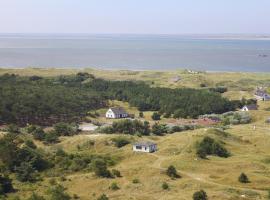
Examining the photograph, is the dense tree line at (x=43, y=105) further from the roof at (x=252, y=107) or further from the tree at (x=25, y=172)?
the roof at (x=252, y=107)

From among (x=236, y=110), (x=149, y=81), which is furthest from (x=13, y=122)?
(x=149, y=81)

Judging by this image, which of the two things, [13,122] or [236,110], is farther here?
[236,110]

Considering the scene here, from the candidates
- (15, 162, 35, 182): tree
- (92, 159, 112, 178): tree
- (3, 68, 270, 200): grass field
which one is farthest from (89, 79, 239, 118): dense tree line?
(15, 162, 35, 182): tree

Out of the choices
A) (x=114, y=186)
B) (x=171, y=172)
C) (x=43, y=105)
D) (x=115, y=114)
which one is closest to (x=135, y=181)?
(x=114, y=186)

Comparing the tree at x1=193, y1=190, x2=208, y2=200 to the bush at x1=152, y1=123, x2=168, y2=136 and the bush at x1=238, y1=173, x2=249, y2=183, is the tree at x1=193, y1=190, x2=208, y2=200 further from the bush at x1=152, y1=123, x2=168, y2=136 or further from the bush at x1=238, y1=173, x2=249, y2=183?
the bush at x1=152, y1=123, x2=168, y2=136

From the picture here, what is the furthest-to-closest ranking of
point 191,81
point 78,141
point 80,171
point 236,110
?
point 191,81
point 236,110
point 78,141
point 80,171

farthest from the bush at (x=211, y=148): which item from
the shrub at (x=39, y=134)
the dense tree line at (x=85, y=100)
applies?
the dense tree line at (x=85, y=100)

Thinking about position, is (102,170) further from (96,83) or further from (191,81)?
(191,81)
